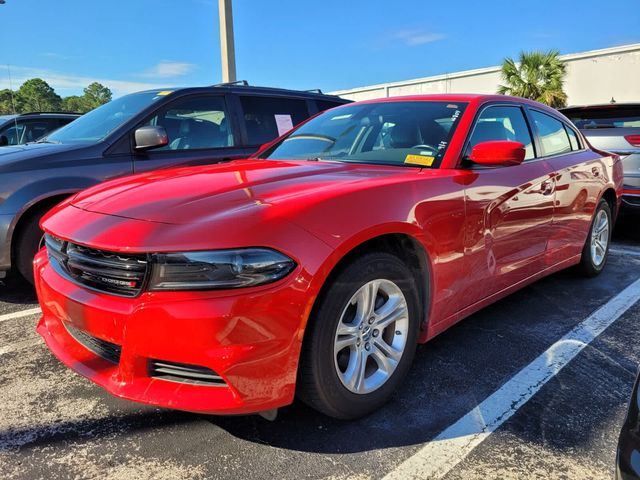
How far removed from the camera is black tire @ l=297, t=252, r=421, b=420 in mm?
2012

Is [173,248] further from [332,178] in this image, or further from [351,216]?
[332,178]

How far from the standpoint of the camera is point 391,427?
2.28 metres

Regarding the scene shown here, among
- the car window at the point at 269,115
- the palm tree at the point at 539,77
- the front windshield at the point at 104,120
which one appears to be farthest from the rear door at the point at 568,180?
the palm tree at the point at 539,77

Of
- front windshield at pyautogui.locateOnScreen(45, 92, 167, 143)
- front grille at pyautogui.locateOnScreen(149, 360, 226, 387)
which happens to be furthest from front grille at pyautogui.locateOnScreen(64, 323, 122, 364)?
front windshield at pyautogui.locateOnScreen(45, 92, 167, 143)

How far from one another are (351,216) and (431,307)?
0.77 m

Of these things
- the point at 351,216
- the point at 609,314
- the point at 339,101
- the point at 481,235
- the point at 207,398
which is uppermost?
the point at 339,101

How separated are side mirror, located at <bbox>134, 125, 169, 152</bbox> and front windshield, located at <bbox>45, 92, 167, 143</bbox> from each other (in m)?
0.32

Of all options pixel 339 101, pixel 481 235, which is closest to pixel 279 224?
pixel 481 235

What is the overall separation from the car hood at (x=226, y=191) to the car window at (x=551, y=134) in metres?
1.64

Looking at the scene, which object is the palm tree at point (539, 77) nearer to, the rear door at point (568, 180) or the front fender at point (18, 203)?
the rear door at point (568, 180)

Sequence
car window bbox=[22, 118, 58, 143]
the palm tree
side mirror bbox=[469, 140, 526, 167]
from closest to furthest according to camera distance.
Result: side mirror bbox=[469, 140, 526, 167] → car window bbox=[22, 118, 58, 143] → the palm tree

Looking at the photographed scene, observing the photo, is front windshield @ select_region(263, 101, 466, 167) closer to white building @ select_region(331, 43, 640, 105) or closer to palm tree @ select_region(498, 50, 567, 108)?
palm tree @ select_region(498, 50, 567, 108)

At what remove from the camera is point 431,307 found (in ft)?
8.45

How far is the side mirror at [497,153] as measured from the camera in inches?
107
